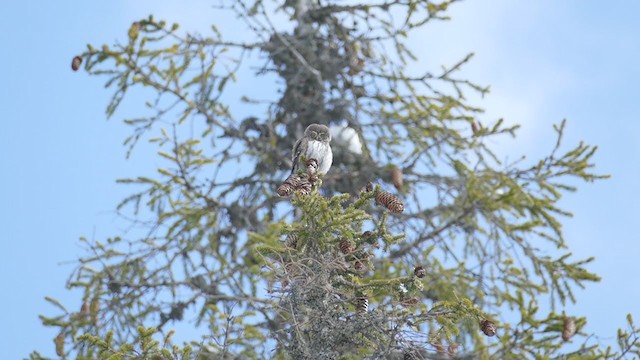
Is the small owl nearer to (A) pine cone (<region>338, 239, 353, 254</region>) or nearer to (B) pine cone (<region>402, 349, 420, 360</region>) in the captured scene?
(A) pine cone (<region>338, 239, 353, 254</region>)

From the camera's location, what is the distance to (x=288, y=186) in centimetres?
594

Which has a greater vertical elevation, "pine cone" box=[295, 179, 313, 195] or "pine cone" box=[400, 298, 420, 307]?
"pine cone" box=[295, 179, 313, 195]

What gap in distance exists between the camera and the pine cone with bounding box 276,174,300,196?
5.86m

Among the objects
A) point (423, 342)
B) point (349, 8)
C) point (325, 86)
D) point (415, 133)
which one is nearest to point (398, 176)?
point (415, 133)

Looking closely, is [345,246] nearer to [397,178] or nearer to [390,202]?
[390,202]

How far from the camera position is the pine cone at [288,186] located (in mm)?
5859

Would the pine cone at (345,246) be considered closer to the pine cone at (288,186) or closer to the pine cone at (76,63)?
the pine cone at (288,186)

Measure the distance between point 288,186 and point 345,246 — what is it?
537mm

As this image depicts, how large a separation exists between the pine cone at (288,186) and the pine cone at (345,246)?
0.47 meters

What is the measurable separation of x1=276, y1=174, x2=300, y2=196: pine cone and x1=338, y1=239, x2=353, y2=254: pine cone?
1.53ft

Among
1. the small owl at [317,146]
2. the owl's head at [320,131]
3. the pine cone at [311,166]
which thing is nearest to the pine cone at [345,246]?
the pine cone at [311,166]

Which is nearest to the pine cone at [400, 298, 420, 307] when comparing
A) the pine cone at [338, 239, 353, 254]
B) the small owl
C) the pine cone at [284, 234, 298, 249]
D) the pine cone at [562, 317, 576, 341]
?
the pine cone at [338, 239, 353, 254]

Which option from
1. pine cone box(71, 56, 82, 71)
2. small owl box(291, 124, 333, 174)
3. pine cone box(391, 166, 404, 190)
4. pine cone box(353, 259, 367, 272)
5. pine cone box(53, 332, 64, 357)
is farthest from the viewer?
pine cone box(71, 56, 82, 71)

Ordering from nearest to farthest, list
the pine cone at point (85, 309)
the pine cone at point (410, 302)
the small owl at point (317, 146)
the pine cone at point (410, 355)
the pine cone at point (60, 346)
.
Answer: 1. the pine cone at point (410, 355)
2. the pine cone at point (410, 302)
3. the small owl at point (317, 146)
4. the pine cone at point (60, 346)
5. the pine cone at point (85, 309)
